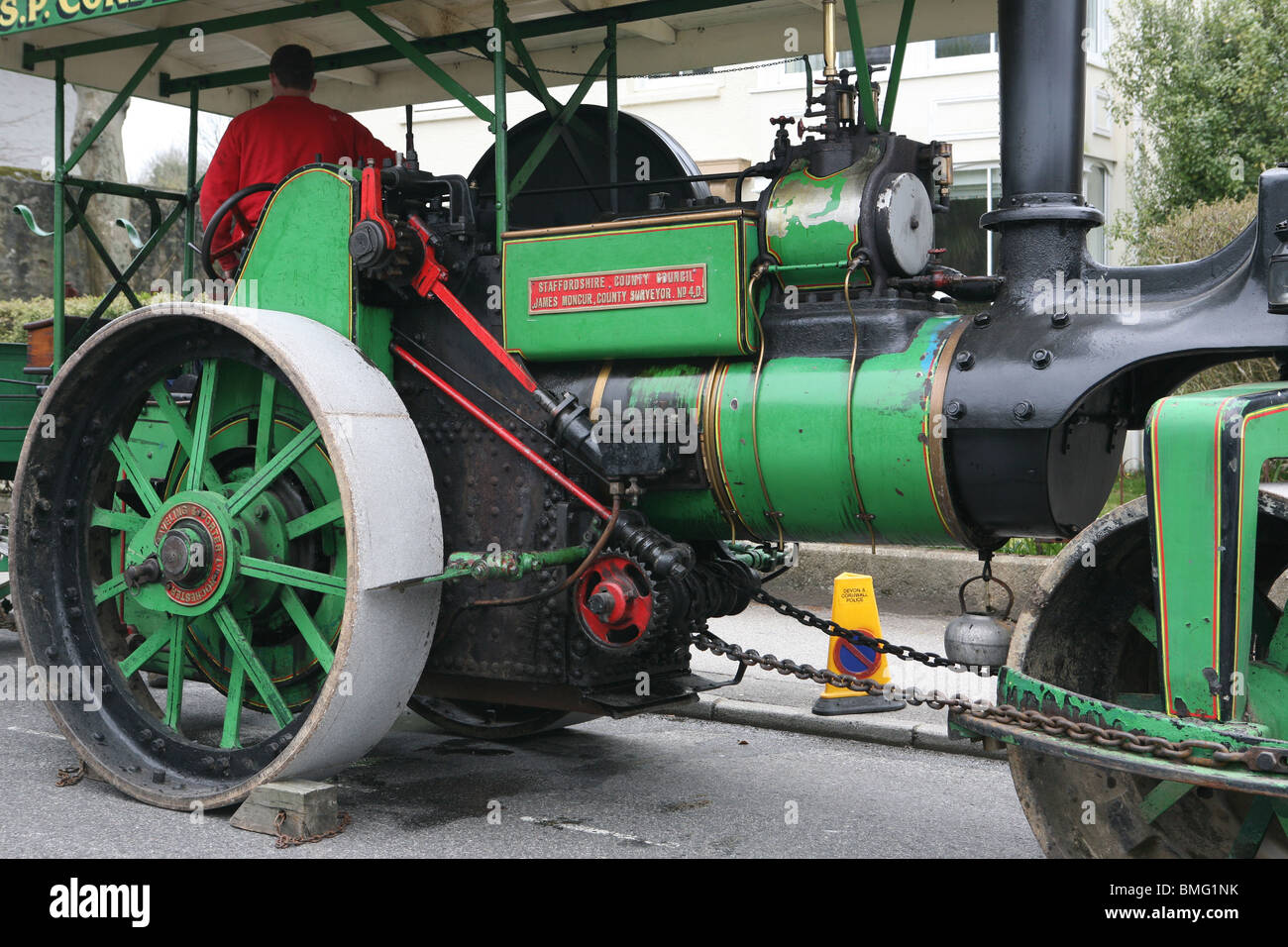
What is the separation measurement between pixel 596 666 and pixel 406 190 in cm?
A: 178

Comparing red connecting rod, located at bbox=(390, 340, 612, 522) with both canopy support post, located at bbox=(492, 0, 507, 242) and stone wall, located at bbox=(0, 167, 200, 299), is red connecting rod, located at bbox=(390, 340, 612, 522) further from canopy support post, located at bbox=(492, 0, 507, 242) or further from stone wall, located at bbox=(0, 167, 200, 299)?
stone wall, located at bbox=(0, 167, 200, 299)

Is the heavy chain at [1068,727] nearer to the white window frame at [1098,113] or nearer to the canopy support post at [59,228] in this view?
the canopy support post at [59,228]

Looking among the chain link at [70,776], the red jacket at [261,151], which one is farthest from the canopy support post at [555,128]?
the chain link at [70,776]

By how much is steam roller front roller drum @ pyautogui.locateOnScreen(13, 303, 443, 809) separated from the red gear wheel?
52cm

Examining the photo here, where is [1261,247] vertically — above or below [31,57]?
below

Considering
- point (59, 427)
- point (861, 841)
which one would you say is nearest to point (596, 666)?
point (861, 841)

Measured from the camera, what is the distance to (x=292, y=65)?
18.3ft

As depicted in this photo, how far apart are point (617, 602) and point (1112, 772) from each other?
4.89ft

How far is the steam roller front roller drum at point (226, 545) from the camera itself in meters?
4.35

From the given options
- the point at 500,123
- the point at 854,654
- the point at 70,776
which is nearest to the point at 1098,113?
the point at 854,654

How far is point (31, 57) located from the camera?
594 centimetres

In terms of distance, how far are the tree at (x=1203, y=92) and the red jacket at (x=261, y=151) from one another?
413 inches

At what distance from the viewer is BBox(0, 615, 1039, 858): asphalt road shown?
177 inches
